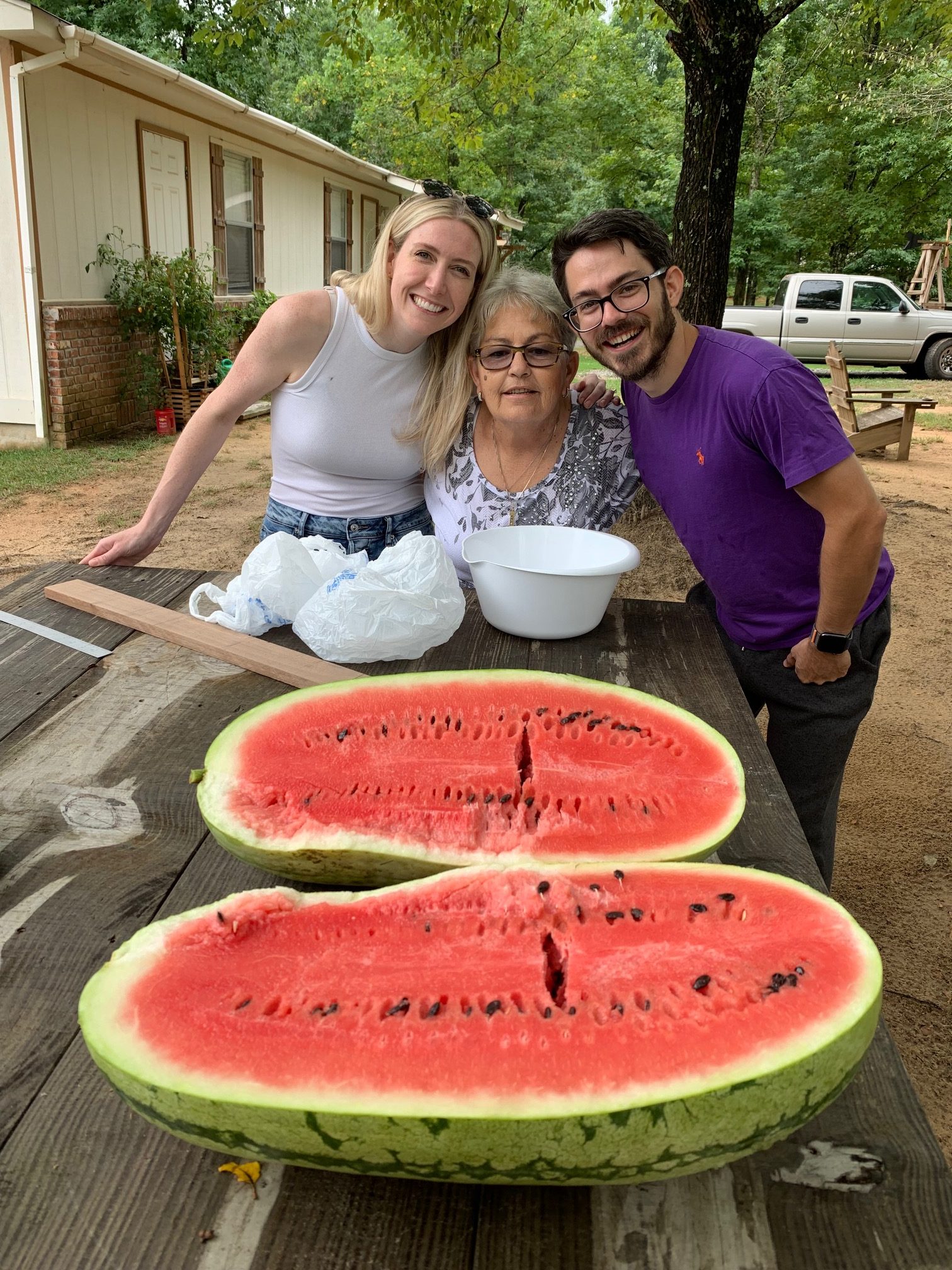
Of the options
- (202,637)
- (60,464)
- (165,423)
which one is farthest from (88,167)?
(202,637)

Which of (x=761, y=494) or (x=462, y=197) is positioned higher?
(x=462, y=197)

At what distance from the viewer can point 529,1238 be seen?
2.52 ft

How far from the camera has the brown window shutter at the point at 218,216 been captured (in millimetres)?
11789

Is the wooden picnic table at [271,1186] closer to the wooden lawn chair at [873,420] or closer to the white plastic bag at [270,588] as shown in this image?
the white plastic bag at [270,588]

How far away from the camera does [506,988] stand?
89 cm

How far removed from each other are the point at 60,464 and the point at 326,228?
9.05m

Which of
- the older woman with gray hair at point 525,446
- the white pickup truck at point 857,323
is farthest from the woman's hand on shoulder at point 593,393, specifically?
the white pickup truck at point 857,323

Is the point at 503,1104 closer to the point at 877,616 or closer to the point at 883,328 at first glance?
the point at 877,616

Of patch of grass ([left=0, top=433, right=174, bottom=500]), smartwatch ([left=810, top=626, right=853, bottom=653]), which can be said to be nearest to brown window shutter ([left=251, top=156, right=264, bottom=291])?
patch of grass ([left=0, top=433, right=174, bottom=500])

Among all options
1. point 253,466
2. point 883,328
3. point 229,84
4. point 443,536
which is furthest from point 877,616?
point 229,84

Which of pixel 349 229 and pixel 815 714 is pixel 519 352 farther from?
pixel 349 229

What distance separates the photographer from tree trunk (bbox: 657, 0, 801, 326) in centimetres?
463

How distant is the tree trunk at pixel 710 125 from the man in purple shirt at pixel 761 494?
3152 millimetres

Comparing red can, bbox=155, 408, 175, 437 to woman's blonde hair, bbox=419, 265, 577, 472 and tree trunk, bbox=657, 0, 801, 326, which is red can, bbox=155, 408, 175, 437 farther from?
woman's blonde hair, bbox=419, 265, 577, 472
